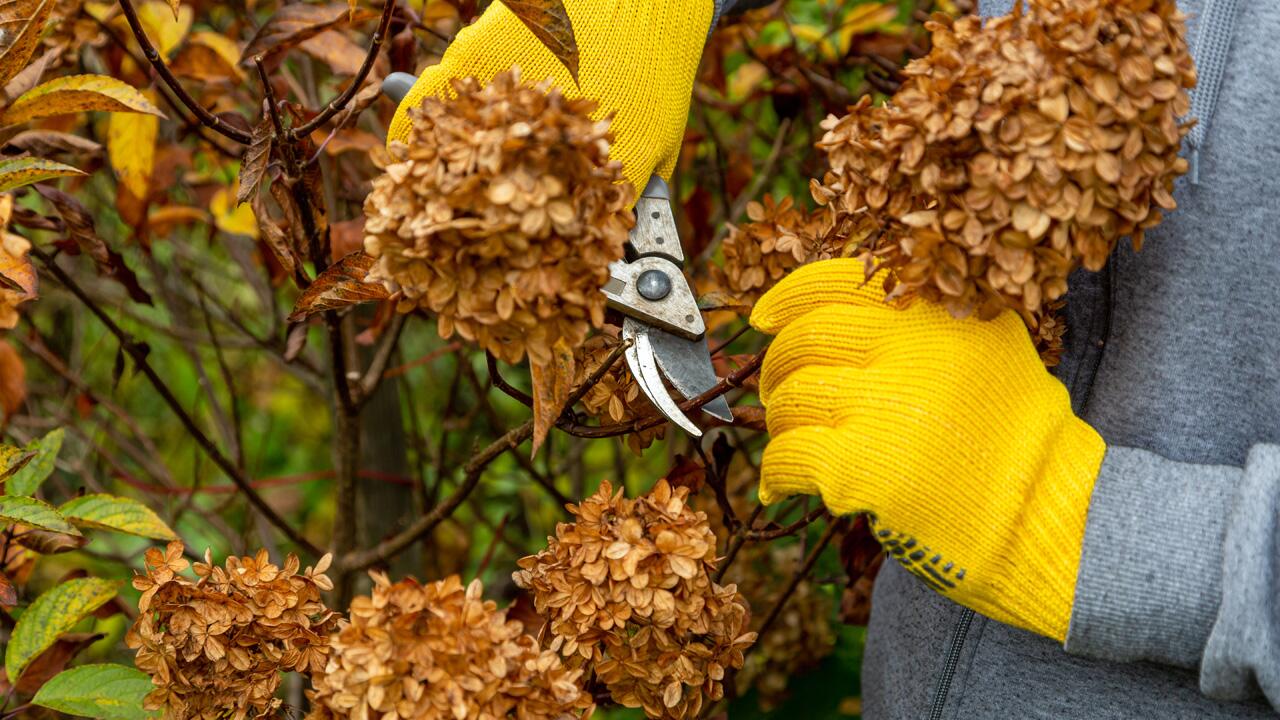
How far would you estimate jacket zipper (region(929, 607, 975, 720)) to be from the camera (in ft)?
3.55

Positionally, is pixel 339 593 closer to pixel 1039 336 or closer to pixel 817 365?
pixel 817 365

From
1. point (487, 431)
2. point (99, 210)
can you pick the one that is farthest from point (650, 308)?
point (99, 210)

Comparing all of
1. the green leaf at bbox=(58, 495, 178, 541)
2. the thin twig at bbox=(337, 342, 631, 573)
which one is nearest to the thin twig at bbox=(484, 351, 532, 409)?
the thin twig at bbox=(337, 342, 631, 573)

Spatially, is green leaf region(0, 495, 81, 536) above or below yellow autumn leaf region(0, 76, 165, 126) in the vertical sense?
below

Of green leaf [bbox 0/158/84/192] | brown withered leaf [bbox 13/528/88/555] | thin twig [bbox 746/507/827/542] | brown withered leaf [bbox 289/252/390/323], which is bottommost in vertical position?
thin twig [bbox 746/507/827/542]

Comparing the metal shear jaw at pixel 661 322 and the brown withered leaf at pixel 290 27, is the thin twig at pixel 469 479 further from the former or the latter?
the brown withered leaf at pixel 290 27

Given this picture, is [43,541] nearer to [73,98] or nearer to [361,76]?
[73,98]

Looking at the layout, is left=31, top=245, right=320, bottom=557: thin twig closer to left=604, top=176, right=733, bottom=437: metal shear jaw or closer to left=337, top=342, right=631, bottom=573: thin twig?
left=337, top=342, right=631, bottom=573: thin twig

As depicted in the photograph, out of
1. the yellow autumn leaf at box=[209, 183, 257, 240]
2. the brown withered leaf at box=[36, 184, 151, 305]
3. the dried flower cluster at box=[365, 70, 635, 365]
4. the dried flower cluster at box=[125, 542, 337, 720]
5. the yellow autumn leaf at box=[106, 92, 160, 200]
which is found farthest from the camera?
the yellow autumn leaf at box=[209, 183, 257, 240]

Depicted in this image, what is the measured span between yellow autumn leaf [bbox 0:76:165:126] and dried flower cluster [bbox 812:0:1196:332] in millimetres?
737

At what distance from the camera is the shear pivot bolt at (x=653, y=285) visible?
104 centimetres

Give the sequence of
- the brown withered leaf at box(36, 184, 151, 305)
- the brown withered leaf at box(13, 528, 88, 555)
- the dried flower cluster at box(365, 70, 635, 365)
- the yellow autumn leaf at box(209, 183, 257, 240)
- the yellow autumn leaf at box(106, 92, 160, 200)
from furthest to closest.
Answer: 1. the yellow autumn leaf at box(209, 183, 257, 240)
2. the yellow autumn leaf at box(106, 92, 160, 200)
3. the brown withered leaf at box(36, 184, 151, 305)
4. the brown withered leaf at box(13, 528, 88, 555)
5. the dried flower cluster at box(365, 70, 635, 365)

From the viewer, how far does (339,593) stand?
168cm

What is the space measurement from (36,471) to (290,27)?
22.4 inches
